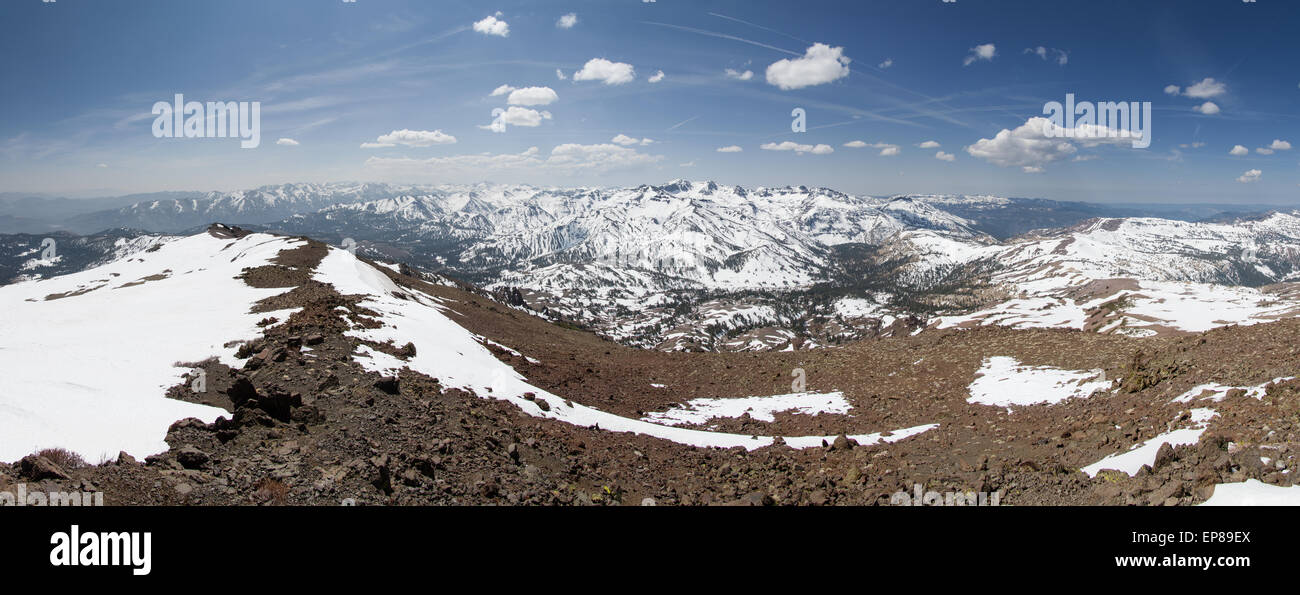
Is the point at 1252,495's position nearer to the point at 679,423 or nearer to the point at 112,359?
the point at 679,423

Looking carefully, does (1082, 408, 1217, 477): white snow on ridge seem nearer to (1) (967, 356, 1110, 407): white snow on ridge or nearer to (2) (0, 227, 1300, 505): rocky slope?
(2) (0, 227, 1300, 505): rocky slope

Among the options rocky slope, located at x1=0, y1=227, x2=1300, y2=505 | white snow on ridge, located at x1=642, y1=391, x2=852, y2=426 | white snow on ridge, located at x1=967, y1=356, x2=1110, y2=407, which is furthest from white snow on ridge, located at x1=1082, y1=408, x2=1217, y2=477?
white snow on ridge, located at x1=642, y1=391, x2=852, y2=426

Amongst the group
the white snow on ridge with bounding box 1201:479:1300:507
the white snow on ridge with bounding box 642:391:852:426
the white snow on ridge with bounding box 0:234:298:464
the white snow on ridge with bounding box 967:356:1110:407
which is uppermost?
the white snow on ridge with bounding box 0:234:298:464

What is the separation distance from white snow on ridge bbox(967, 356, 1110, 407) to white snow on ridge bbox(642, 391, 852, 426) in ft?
19.8

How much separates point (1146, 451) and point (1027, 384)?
12.3 metres

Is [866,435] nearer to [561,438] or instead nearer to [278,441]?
[561,438]

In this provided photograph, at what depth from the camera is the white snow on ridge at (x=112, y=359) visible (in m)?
8.38

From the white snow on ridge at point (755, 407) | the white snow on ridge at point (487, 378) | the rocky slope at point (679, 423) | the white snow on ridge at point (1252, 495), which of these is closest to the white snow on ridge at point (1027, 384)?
the rocky slope at point (679, 423)

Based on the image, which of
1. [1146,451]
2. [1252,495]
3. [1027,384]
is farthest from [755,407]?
[1252,495]

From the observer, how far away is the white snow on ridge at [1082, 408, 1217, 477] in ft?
33.7

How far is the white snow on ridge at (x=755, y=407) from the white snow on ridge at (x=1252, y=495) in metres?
15.8

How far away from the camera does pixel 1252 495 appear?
7.11 m
